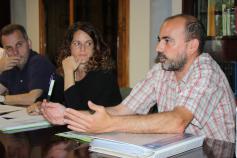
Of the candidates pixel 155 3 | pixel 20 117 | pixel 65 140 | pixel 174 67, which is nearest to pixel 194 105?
pixel 174 67

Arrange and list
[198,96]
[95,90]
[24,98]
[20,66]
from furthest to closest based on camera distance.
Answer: [20,66], [24,98], [95,90], [198,96]

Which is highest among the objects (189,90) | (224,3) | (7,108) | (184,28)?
(224,3)

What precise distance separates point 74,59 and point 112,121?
3.51 ft

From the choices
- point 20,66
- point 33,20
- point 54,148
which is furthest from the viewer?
point 33,20

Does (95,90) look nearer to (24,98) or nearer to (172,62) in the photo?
(24,98)

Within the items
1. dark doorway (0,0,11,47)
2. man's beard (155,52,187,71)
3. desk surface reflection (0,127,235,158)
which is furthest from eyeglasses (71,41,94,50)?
dark doorway (0,0,11,47)

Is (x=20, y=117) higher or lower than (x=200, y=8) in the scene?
lower

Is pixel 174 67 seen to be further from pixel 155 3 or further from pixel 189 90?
pixel 155 3

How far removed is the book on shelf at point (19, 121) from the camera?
150 cm

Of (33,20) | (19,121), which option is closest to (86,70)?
(19,121)

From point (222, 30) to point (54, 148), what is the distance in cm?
180

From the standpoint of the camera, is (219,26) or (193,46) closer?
(193,46)

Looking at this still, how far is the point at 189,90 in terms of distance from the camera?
1471mm

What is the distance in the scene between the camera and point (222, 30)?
264 centimetres
